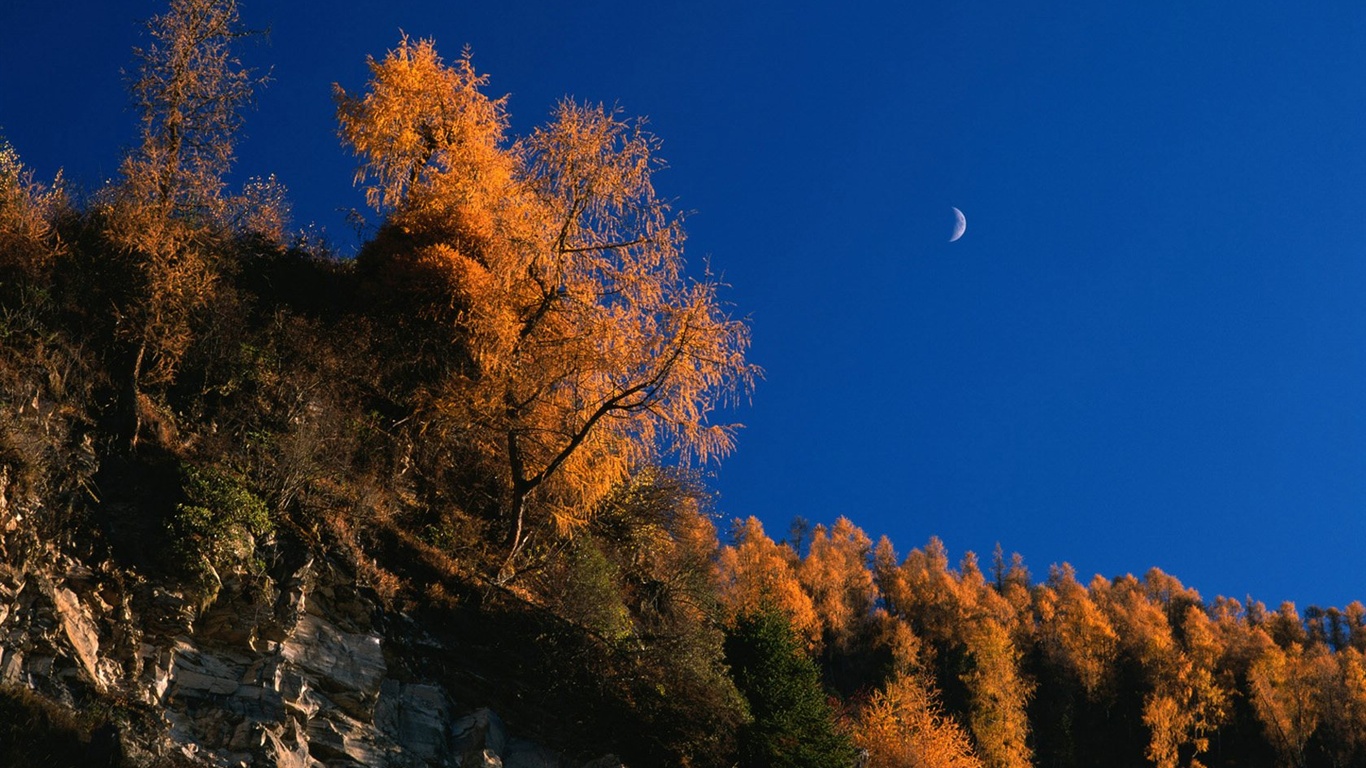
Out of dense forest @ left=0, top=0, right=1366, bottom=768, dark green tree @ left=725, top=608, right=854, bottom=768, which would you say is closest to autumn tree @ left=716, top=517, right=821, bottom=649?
dark green tree @ left=725, top=608, right=854, bottom=768

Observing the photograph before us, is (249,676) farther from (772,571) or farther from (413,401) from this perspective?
(772,571)

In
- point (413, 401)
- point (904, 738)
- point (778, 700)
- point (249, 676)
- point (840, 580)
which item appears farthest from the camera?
point (840, 580)

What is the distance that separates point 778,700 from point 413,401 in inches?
398

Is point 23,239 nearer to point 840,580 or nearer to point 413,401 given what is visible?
point 413,401

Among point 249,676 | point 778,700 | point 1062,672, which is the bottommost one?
point 249,676

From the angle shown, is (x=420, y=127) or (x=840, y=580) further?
(x=840, y=580)

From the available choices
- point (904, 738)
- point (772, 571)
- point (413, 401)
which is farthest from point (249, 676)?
point (772, 571)

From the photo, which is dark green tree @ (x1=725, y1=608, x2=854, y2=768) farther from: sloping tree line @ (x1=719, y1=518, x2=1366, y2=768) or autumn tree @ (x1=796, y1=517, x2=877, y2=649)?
autumn tree @ (x1=796, y1=517, x2=877, y2=649)

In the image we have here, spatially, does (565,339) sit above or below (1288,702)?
below

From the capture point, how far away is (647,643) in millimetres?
17188

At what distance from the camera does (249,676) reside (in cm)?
1208

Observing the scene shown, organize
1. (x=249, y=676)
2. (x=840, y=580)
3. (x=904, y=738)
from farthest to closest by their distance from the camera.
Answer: (x=840, y=580), (x=904, y=738), (x=249, y=676)

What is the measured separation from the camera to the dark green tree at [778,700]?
62.9 feet

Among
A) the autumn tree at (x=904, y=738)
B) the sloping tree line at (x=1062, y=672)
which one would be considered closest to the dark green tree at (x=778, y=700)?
Result: the autumn tree at (x=904, y=738)
